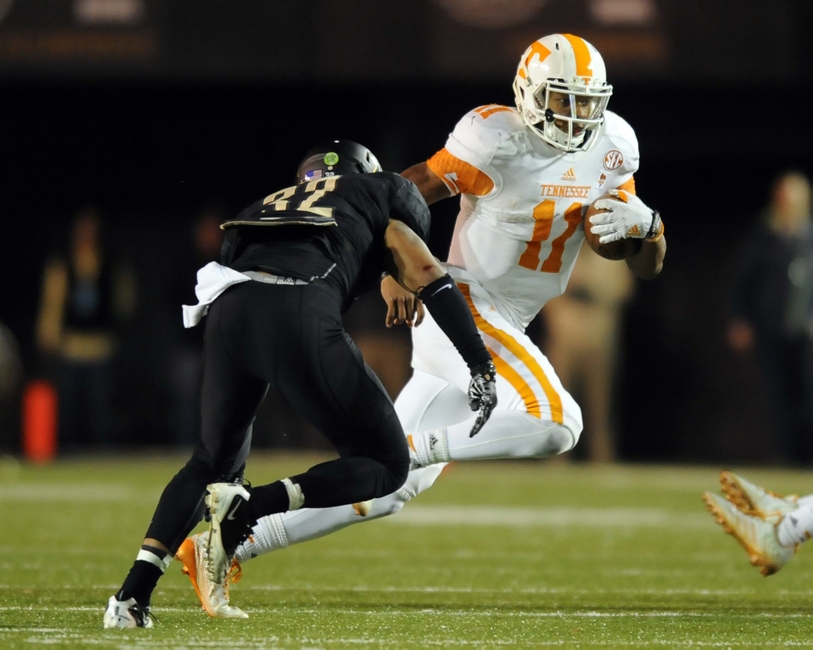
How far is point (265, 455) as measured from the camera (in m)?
11.0

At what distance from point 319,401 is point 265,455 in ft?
24.6

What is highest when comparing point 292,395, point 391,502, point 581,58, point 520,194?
point 581,58

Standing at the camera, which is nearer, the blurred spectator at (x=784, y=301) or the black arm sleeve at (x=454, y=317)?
the black arm sleeve at (x=454, y=317)

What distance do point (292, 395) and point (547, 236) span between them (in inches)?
50.3

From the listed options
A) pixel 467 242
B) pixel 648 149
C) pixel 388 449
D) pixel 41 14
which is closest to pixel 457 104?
pixel 648 149

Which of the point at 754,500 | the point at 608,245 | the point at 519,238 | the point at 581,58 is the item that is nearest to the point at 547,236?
the point at 519,238

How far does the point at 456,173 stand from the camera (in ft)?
14.9

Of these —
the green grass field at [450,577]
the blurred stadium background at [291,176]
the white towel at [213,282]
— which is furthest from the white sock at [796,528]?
the blurred stadium background at [291,176]

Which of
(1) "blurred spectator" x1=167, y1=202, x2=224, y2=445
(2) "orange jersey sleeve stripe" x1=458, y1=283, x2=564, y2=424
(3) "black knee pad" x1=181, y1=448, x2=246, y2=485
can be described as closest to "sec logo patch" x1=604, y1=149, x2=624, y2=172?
(2) "orange jersey sleeve stripe" x1=458, y1=283, x2=564, y2=424

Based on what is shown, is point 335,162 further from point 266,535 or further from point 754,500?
point 754,500

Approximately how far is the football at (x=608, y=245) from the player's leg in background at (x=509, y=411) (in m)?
0.35

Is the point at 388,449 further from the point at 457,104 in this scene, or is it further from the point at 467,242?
the point at 457,104

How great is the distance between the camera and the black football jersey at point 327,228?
3.72 metres

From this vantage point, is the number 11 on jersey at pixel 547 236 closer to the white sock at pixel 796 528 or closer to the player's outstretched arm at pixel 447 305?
the player's outstretched arm at pixel 447 305
